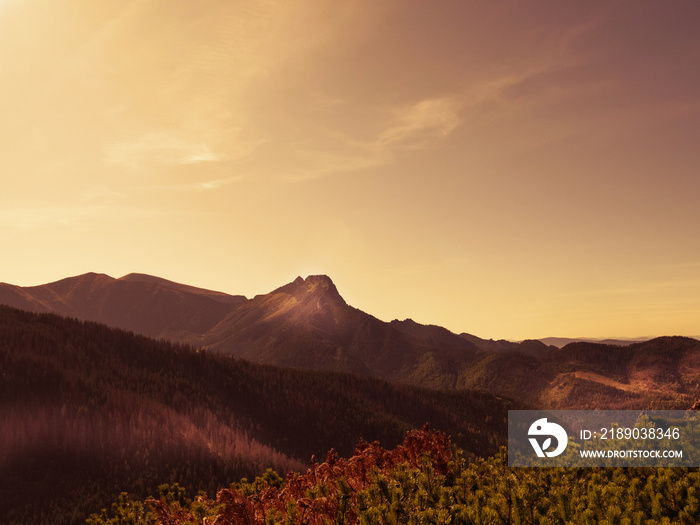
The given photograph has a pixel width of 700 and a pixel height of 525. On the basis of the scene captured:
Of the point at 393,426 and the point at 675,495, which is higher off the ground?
the point at 675,495

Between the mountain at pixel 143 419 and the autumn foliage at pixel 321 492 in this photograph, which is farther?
the mountain at pixel 143 419

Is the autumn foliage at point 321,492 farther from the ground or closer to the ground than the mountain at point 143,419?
farther from the ground

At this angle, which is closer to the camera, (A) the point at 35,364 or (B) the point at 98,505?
(B) the point at 98,505

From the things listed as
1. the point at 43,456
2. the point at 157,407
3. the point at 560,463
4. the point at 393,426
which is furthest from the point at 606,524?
the point at 393,426

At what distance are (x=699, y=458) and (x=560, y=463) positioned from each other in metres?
2.83

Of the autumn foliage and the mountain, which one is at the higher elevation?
the autumn foliage

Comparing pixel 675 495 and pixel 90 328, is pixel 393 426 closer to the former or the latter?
pixel 90 328

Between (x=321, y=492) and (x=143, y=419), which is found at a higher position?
(x=321, y=492)

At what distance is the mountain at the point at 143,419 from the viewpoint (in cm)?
7394

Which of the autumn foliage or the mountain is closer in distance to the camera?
the autumn foliage

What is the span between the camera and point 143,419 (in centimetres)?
10294

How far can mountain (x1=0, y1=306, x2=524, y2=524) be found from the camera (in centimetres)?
7394

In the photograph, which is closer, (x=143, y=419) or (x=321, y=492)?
(x=321, y=492)

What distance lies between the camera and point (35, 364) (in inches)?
4262
